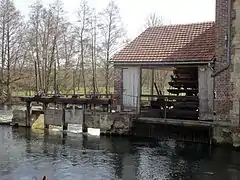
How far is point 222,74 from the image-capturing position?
1546 centimetres

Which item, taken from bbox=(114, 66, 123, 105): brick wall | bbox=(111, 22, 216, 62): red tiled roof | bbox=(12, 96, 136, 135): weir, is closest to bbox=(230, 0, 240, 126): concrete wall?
bbox=(111, 22, 216, 62): red tiled roof

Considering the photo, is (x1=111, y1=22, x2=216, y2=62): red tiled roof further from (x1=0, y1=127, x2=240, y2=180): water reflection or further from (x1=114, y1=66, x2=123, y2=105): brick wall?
(x1=0, y1=127, x2=240, y2=180): water reflection

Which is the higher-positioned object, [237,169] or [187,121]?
[187,121]

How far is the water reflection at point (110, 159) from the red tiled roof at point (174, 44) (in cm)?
351

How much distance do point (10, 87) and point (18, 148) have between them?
21009 millimetres

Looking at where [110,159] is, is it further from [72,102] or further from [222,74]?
[72,102]

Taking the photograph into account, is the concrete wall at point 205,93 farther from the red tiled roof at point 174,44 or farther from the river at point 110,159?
the river at point 110,159

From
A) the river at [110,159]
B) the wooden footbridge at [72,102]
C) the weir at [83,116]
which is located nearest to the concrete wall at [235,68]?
the river at [110,159]

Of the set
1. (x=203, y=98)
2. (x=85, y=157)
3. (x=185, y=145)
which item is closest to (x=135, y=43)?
(x=203, y=98)

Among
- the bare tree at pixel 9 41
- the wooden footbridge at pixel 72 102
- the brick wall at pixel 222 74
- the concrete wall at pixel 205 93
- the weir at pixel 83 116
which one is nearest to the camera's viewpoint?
the brick wall at pixel 222 74

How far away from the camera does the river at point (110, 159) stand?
1118 cm

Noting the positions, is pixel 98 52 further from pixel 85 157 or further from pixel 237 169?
pixel 237 169

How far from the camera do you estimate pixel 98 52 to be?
108ft

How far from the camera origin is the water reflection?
1123 cm
